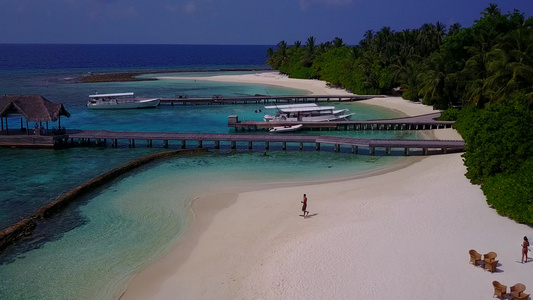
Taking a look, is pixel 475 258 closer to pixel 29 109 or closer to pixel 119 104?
pixel 29 109

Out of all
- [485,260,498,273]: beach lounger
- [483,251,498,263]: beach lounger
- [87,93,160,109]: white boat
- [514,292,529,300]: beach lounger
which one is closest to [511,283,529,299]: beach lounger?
[514,292,529,300]: beach lounger

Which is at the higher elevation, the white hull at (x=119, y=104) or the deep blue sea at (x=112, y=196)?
the white hull at (x=119, y=104)

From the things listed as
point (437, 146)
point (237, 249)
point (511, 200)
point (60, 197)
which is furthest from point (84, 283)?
point (437, 146)

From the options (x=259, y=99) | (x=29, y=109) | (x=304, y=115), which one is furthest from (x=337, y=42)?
(x=29, y=109)

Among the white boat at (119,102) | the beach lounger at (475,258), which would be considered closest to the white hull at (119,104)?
the white boat at (119,102)

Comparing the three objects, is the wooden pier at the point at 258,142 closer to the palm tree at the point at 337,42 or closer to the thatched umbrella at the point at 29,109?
the thatched umbrella at the point at 29,109
